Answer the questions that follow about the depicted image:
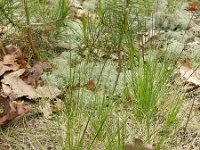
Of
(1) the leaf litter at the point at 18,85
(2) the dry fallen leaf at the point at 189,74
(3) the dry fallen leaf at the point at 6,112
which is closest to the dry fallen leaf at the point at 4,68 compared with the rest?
(1) the leaf litter at the point at 18,85

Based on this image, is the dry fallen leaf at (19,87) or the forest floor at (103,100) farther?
the dry fallen leaf at (19,87)

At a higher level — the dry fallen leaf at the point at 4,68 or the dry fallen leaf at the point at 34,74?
the dry fallen leaf at the point at 4,68

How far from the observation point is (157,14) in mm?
3039

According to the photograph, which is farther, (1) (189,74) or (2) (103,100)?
(1) (189,74)

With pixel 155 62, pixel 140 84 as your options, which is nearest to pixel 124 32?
pixel 155 62

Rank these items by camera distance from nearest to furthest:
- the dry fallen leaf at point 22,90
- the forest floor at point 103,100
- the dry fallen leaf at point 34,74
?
the forest floor at point 103,100 → the dry fallen leaf at point 22,90 → the dry fallen leaf at point 34,74

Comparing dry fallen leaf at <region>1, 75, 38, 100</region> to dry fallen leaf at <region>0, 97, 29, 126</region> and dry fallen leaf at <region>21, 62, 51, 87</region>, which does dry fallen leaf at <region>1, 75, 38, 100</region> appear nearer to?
dry fallen leaf at <region>21, 62, 51, 87</region>

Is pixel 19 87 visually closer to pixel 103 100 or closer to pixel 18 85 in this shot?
pixel 18 85

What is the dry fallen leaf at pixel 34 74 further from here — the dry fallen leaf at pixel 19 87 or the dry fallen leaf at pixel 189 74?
the dry fallen leaf at pixel 189 74

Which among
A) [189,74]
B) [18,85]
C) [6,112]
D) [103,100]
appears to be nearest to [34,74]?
[18,85]

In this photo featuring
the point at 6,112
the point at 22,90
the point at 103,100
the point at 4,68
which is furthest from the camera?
the point at 4,68

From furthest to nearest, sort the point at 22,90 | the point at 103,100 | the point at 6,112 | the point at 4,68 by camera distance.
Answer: the point at 4,68, the point at 22,90, the point at 6,112, the point at 103,100

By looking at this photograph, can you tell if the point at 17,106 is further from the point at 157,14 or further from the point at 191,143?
the point at 157,14

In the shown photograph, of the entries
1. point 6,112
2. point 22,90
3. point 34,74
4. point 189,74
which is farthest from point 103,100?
point 189,74
